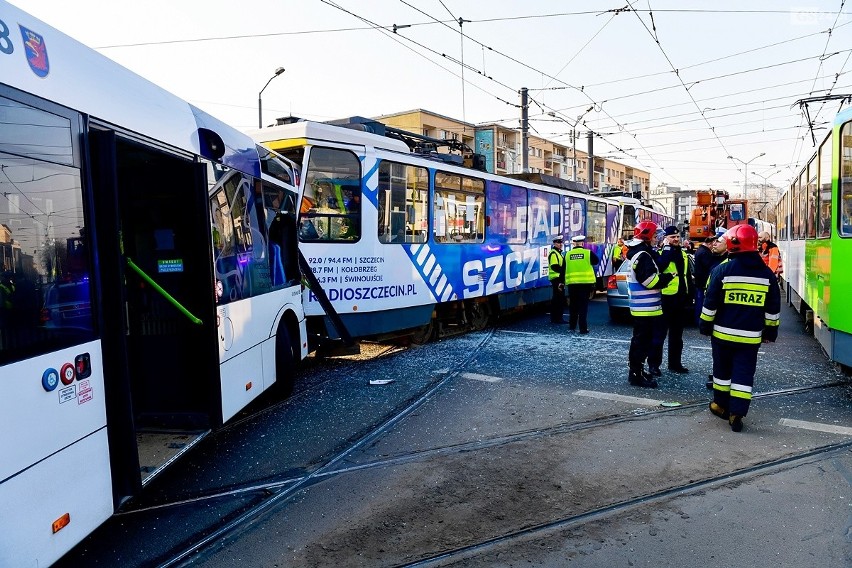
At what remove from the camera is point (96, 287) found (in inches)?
126

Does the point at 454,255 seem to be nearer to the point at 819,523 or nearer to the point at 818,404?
the point at 818,404

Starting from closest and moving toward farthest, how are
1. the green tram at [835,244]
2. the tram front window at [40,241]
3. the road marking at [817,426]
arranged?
the tram front window at [40,241]
the road marking at [817,426]
the green tram at [835,244]

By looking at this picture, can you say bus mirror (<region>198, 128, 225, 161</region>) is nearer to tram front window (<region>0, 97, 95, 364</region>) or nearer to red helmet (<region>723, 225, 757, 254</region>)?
tram front window (<region>0, 97, 95, 364</region>)

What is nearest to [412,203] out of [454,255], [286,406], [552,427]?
[454,255]

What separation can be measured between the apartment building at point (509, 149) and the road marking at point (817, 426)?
21665mm

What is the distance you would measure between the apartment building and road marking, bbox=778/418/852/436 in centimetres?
2166

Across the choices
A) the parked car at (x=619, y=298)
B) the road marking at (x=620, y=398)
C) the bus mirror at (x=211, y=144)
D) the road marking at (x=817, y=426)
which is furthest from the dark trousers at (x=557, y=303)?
the bus mirror at (x=211, y=144)

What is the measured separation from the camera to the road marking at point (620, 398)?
20.8ft

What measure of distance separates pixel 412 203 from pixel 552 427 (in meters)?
4.90

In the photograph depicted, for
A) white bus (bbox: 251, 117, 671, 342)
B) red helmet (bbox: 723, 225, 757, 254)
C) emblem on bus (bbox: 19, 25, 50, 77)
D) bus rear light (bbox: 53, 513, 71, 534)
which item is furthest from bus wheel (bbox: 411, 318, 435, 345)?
emblem on bus (bbox: 19, 25, 50, 77)

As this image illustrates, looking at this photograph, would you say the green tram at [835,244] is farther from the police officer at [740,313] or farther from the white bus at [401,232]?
the white bus at [401,232]

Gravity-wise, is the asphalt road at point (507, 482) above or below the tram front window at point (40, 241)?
below

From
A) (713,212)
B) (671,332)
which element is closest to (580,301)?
(671,332)

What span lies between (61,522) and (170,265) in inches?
92.9
